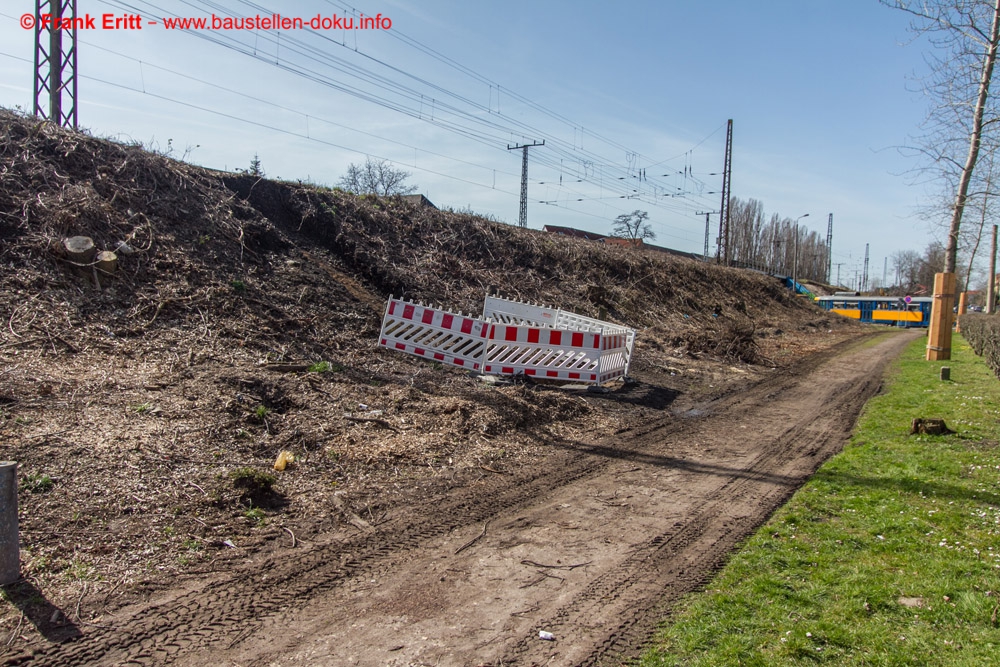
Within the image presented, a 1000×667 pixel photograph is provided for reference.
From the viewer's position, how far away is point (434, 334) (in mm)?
10023

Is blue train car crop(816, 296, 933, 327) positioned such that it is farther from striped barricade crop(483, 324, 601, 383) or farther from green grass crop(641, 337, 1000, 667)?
green grass crop(641, 337, 1000, 667)

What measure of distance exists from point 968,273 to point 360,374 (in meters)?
55.8

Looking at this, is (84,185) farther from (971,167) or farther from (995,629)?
(971,167)

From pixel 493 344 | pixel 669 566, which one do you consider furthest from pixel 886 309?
pixel 669 566

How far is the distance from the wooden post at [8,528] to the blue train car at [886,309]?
50.3m

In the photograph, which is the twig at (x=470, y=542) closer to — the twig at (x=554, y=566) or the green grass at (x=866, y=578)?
the twig at (x=554, y=566)

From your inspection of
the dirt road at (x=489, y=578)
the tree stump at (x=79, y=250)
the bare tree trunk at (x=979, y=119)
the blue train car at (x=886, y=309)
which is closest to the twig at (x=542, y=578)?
the dirt road at (x=489, y=578)

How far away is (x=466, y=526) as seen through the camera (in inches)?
188

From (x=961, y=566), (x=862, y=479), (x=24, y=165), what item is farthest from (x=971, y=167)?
(x=24, y=165)

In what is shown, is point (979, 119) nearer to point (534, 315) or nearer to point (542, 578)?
point (534, 315)

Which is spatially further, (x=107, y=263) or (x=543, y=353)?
(x=543, y=353)

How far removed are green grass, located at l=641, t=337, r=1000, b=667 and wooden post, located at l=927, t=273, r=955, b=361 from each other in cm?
866

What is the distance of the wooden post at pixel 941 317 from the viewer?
13.8 meters

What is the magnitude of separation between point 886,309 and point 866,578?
159ft
